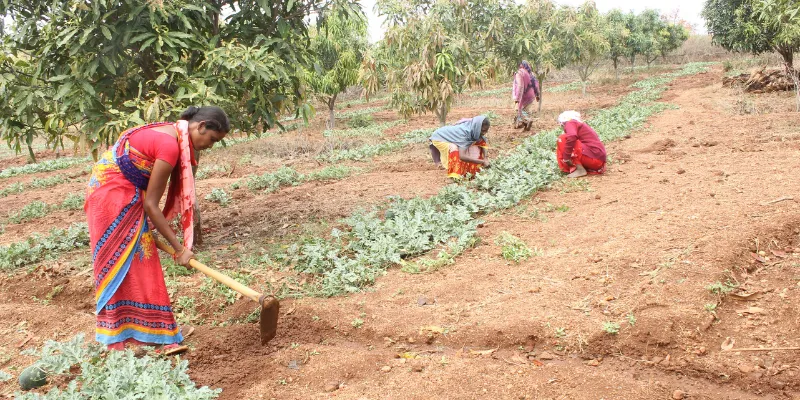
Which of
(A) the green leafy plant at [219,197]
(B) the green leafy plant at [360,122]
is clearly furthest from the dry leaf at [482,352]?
(B) the green leafy plant at [360,122]

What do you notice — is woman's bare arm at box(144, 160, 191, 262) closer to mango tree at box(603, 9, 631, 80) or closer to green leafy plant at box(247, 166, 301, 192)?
green leafy plant at box(247, 166, 301, 192)

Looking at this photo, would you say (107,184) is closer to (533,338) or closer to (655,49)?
(533,338)

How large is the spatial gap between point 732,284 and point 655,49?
94.0 feet

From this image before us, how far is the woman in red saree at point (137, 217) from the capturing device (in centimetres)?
316

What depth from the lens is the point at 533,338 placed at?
11.0 ft

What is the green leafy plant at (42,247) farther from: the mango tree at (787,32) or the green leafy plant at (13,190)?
the mango tree at (787,32)

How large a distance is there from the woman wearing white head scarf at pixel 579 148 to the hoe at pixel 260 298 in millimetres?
4431

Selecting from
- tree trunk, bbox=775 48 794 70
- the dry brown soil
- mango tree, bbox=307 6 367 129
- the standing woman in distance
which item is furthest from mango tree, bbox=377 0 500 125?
tree trunk, bbox=775 48 794 70

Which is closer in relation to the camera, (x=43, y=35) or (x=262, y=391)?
(x=262, y=391)

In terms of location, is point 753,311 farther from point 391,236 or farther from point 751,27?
point 751,27

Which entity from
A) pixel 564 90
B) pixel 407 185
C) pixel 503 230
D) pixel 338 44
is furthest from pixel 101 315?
pixel 564 90

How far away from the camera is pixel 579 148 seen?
6703 mm

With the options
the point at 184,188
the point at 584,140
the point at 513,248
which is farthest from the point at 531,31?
the point at 184,188

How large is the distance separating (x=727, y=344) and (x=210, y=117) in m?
3.18
